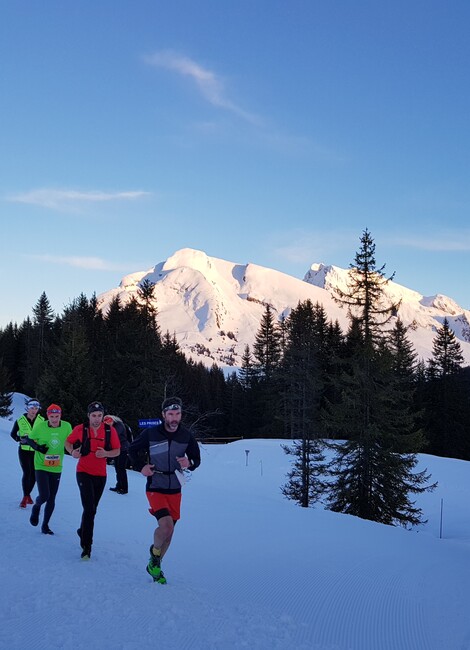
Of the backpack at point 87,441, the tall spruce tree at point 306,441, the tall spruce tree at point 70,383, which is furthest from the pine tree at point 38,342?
the backpack at point 87,441

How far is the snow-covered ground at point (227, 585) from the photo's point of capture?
4543 millimetres

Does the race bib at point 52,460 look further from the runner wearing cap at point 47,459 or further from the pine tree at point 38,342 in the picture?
the pine tree at point 38,342

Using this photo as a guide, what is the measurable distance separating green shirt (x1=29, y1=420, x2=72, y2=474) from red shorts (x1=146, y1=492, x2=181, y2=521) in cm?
249

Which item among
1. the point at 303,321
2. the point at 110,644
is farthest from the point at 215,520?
the point at 303,321

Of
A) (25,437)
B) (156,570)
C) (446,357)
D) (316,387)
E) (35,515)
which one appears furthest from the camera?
(446,357)

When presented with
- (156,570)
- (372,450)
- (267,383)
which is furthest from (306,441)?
(267,383)

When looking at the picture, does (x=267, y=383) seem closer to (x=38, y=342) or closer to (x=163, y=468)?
(x=38, y=342)

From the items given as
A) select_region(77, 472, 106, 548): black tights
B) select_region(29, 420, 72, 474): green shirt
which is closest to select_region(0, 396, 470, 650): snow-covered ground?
select_region(77, 472, 106, 548): black tights

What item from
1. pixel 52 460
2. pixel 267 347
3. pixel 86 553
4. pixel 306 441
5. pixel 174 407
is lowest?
pixel 306 441

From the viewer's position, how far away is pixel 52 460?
7812 mm

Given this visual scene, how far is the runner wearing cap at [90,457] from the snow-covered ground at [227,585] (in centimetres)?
42

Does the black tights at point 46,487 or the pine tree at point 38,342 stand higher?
the pine tree at point 38,342

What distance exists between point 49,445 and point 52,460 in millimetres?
233

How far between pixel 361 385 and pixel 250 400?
138 ft
